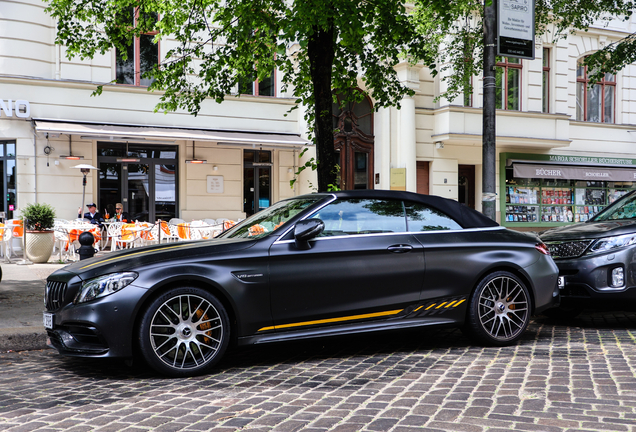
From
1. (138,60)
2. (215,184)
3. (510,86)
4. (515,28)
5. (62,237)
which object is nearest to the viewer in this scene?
(515,28)

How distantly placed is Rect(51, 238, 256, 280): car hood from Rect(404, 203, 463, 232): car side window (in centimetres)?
154

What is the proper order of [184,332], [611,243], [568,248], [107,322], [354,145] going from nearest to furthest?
[107,322] → [184,332] → [611,243] → [568,248] → [354,145]

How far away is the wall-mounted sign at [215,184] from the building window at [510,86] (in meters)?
10.3

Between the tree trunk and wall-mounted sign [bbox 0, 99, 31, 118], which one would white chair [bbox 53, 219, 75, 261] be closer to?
wall-mounted sign [bbox 0, 99, 31, 118]

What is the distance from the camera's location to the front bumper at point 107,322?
457cm

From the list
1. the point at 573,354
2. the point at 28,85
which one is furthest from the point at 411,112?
the point at 573,354

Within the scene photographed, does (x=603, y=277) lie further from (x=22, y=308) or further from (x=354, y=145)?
(x=354, y=145)

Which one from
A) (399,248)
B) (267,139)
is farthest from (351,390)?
(267,139)

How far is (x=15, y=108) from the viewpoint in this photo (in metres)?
16.3

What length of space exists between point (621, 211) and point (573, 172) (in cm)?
1649

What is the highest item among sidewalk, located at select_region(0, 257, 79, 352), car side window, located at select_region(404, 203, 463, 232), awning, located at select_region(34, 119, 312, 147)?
awning, located at select_region(34, 119, 312, 147)

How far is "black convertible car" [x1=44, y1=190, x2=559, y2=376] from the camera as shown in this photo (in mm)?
4691

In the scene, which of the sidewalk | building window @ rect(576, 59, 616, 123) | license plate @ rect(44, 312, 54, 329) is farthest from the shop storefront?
license plate @ rect(44, 312, 54, 329)

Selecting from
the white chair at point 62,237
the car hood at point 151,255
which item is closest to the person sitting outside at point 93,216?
the white chair at point 62,237
